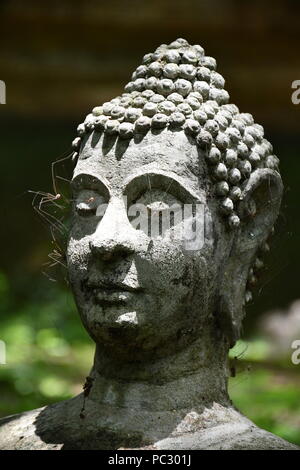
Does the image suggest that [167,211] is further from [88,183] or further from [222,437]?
[222,437]

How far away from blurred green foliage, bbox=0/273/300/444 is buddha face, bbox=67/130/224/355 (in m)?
1.46

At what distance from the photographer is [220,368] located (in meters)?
3.15

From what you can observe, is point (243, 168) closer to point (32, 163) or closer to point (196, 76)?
point (196, 76)

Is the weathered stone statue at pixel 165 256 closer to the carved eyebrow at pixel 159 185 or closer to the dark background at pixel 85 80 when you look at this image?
the carved eyebrow at pixel 159 185

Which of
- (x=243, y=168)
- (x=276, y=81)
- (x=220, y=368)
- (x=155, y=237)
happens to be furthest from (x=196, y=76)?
(x=276, y=81)

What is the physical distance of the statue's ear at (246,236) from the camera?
10.2 feet

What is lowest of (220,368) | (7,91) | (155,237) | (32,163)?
(220,368)

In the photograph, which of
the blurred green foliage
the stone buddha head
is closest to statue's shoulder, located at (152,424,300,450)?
the stone buddha head

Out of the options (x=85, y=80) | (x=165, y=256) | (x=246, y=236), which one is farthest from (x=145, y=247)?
(x=85, y=80)

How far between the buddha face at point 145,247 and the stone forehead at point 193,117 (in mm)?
41

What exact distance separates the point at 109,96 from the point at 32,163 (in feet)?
2.82

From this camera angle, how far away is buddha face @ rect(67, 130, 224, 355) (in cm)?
289

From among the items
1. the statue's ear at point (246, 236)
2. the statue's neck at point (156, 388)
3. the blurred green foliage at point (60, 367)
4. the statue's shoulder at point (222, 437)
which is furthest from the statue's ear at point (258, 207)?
the blurred green foliage at point (60, 367)
